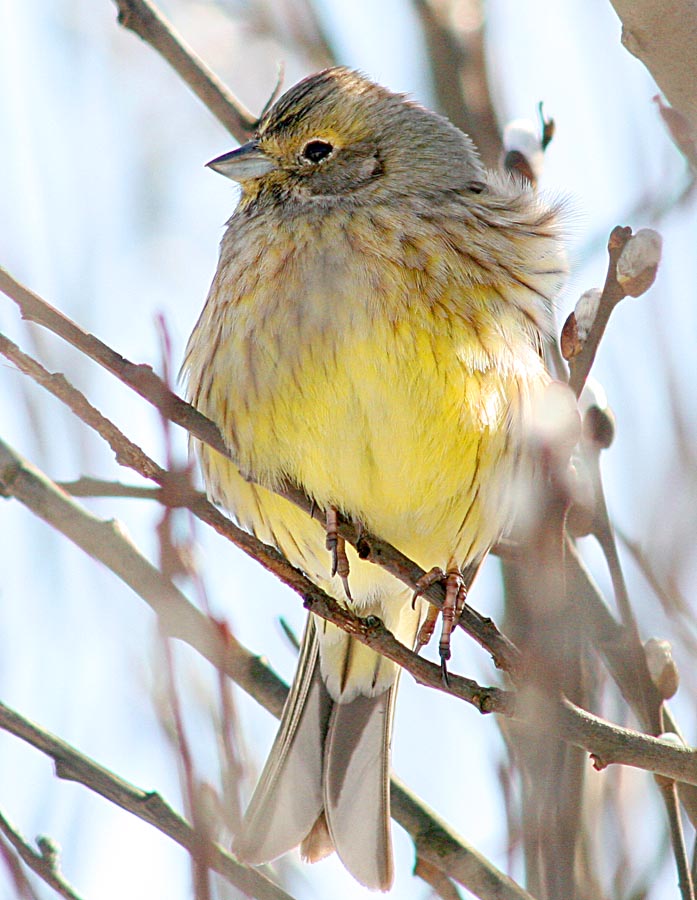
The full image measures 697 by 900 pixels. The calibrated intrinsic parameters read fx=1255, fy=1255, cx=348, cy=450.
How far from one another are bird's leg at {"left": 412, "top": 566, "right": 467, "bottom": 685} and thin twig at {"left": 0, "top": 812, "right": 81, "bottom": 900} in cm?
87

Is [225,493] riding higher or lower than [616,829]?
higher

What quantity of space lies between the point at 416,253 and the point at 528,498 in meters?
0.77

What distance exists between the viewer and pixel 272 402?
328 centimetres

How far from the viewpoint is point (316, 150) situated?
3.97 m

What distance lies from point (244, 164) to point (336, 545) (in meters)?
1.33

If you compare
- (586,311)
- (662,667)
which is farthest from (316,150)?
(662,667)

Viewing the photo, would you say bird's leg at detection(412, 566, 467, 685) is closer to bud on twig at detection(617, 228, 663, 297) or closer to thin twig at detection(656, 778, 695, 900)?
thin twig at detection(656, 778, 695, 900)

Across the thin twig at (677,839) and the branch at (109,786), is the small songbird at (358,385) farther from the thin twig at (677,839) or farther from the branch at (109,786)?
the thin twig at (677,839)

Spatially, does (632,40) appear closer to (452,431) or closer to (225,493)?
(452,431)

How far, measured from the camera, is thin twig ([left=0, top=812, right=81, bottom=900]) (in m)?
2.31

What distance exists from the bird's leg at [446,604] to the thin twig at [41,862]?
0.87m

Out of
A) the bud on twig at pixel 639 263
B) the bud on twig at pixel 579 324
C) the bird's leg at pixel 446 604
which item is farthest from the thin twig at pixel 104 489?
the bud on twig at pixel 639 263

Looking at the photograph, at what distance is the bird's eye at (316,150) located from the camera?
395 centimetres

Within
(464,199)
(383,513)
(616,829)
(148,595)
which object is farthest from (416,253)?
(616,829)
